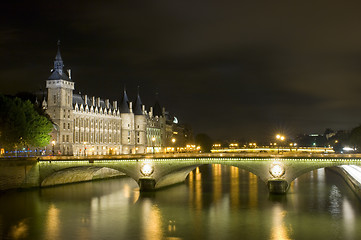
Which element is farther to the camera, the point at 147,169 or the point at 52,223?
the point at 147,169

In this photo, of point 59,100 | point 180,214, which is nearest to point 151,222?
point 180,214

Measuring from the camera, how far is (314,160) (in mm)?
68438

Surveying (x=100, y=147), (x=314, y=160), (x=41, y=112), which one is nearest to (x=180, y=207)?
(x=314, y=160)

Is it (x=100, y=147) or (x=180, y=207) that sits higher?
(x=100, y=147)

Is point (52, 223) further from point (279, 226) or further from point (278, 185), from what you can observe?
point (278, 185)

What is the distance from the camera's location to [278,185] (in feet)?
230

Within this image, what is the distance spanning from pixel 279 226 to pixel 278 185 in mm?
20627

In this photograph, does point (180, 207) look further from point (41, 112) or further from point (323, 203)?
point (41, 112)

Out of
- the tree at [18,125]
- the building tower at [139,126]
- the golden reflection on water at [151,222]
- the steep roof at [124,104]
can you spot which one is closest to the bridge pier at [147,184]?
the golden reflection on water at [151,222]

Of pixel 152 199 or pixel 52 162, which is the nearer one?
pixel 152 199

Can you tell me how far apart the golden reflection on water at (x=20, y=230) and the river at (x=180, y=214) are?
10 centimetres

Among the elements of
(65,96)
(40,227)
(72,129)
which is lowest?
(40,227)

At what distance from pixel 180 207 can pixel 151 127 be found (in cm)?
10781

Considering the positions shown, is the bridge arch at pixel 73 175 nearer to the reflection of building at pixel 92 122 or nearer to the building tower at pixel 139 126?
the reflection of building at pixel 92 122
